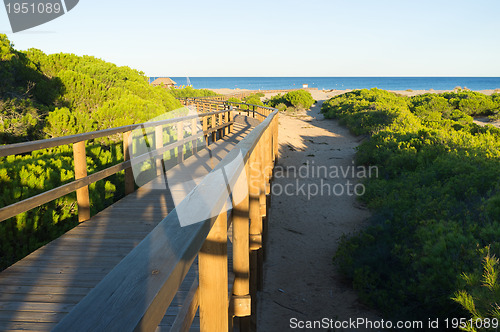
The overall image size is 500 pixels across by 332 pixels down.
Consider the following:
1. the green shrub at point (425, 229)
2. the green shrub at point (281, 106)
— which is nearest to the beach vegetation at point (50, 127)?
the green shrub at point (425, 229)

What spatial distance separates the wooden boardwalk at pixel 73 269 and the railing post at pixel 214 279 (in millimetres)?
997

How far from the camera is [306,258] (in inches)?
245

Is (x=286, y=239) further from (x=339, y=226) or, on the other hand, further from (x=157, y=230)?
(x=157, y=230)

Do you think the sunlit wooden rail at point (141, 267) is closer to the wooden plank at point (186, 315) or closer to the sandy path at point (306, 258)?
the wooden plank at point (186, 315)

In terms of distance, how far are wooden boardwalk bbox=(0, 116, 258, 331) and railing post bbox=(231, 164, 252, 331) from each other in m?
0.39

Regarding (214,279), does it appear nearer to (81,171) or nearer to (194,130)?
(81,171)

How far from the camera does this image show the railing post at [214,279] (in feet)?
4.86

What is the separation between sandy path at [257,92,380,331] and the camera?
4.71 m

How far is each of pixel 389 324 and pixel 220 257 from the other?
3.45 m

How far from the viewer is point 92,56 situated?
19656mm

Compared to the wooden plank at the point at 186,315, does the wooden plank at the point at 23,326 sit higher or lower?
lower

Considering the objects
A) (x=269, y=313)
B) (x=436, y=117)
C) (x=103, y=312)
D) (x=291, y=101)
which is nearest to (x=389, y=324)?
(x=269, y=313)

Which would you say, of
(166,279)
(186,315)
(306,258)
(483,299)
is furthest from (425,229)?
(166,279)

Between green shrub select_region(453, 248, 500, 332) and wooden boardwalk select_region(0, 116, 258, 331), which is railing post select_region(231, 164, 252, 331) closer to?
wooden boardwalk select_region(0, 116, 258, 331)
